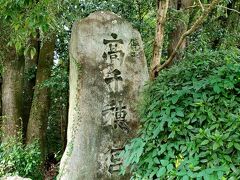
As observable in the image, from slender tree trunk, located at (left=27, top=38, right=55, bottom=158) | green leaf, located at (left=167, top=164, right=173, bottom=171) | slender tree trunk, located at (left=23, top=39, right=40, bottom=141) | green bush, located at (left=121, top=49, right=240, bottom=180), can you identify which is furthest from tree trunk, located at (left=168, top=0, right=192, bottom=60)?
green leaf, located at (left=167, top=164, right=173, bottom=171)

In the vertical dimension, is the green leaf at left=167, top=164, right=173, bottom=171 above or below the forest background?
below

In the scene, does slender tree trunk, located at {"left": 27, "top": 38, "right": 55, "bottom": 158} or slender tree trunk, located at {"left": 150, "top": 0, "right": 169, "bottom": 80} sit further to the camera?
slender tree trunk, located at {"left": 27, "top": 38, "right": 55, "bottom": 158}

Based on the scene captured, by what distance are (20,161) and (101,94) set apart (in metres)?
1.99

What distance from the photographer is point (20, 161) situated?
5.42m

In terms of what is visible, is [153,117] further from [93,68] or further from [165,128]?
[93,68]

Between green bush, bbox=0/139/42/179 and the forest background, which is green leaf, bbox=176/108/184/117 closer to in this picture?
the forest background

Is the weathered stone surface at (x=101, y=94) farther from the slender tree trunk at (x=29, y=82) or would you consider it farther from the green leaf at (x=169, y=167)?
the slender tree trunk at (x=29, y=82)

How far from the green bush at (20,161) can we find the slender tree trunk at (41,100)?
26.6 inches

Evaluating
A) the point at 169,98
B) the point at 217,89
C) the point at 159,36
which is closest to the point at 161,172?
the point at 169,98

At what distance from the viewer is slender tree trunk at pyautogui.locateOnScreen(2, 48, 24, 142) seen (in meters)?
6.25

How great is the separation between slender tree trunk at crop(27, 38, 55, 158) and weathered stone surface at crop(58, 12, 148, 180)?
6.82 ft

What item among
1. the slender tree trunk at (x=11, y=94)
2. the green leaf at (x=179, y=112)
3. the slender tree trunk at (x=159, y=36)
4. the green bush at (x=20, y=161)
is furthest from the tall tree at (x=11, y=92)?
the green leaf at (x=179, y=112)

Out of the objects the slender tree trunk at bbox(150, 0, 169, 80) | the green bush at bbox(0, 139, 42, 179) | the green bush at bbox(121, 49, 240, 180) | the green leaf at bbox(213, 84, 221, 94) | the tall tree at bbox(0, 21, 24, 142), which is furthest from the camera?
→ the tall tree at bbox(0, 21, 24, 142)

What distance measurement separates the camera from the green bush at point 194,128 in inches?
99.2
